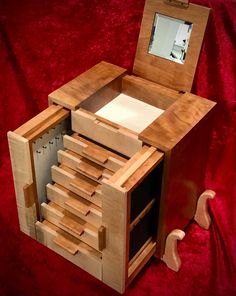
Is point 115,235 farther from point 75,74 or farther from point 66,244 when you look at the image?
point 75,74

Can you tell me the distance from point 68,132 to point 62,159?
0.08m

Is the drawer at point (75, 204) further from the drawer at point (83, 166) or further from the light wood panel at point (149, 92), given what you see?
the light wood panel at point (149, 92)

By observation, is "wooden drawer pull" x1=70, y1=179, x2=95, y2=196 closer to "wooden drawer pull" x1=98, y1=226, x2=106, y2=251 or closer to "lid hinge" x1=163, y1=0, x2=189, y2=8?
"wooden drawer pull" x1=98, y1=226, x2=106, y2=251

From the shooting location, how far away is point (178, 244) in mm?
1404

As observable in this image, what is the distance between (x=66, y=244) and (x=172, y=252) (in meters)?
0.25

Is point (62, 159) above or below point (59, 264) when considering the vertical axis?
above

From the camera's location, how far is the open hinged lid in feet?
4.18

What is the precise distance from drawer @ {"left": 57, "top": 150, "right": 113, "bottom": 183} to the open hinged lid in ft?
0.88

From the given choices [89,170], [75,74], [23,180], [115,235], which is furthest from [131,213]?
[75,74]

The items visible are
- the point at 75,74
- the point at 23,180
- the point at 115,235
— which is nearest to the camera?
the point at 115,235

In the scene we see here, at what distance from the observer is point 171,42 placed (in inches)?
52.3

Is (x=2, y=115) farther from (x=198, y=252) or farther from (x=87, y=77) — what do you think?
(x=198, y=252)

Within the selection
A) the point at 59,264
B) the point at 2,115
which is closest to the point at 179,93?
the point at 59,264

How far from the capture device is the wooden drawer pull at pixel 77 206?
127 cm
